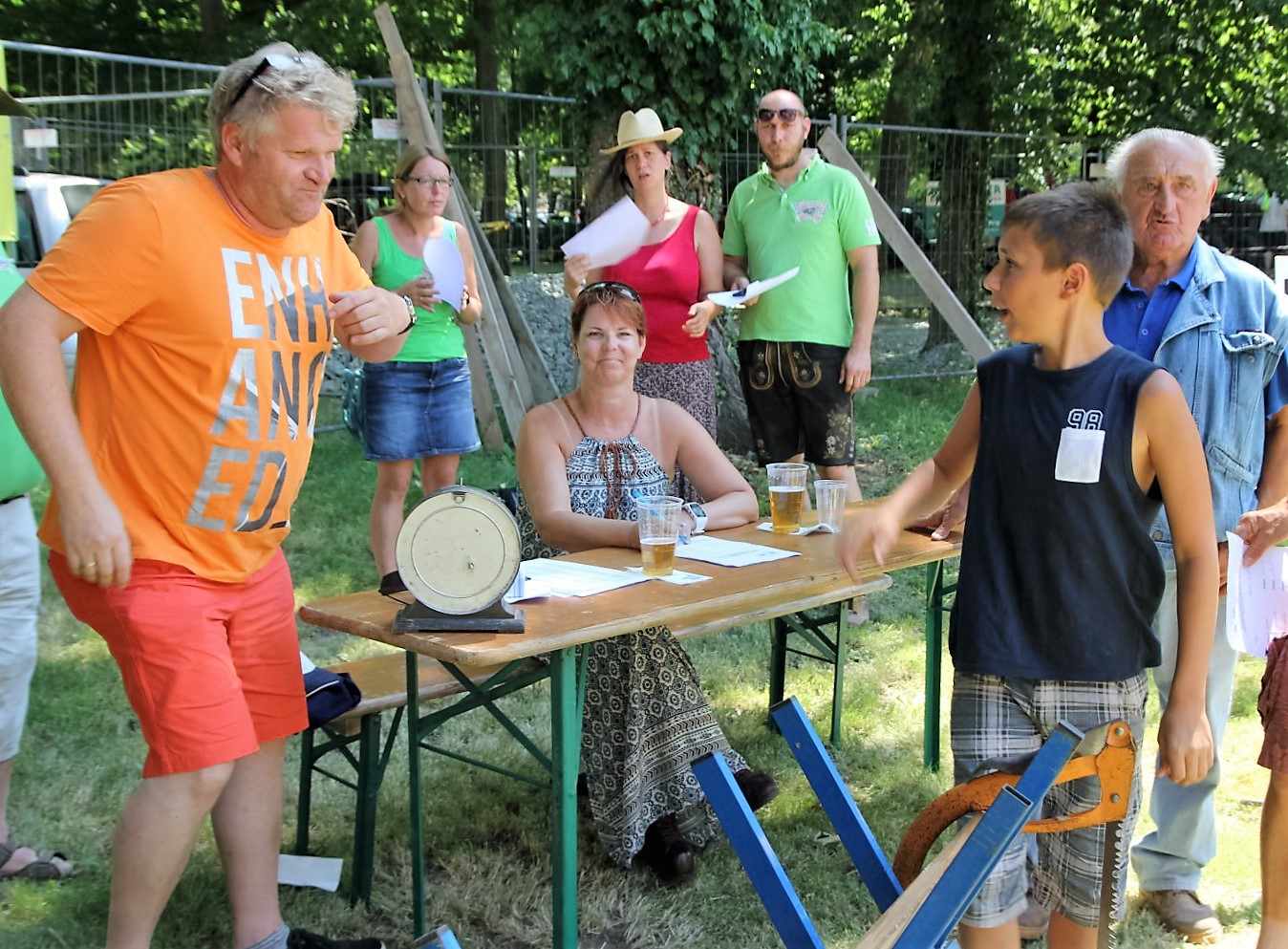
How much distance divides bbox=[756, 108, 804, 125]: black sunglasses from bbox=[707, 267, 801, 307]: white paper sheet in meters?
0.64

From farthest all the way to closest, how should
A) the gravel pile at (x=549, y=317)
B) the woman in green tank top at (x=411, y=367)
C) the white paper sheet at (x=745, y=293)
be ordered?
the gravel pile at (x=549, y=317)
the woman in green tank top at (x=411, y=367)
the white paper sheet at (x=745, y=293)

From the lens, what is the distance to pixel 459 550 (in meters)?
2.66

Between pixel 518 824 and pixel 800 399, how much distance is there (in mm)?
2429

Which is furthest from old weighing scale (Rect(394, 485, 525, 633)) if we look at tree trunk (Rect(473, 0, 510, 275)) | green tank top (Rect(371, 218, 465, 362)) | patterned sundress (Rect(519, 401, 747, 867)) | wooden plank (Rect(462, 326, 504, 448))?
tree trunk (Rect(473, 0, 510, 275))

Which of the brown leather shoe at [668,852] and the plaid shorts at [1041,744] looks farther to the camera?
the brown leather shoe at [668,852]

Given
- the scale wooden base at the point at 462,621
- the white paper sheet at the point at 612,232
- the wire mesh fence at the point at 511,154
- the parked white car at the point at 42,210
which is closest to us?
the scale wooden base at the point at 462,621

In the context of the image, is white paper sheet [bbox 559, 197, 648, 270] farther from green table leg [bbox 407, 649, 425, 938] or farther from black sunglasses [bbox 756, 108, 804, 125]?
green table leg [bbox 407, 649, 425, 938]

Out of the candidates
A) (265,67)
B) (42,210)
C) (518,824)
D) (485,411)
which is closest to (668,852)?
(518,824)

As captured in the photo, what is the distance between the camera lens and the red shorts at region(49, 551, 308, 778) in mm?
2426

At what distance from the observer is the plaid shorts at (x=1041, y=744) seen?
7.77 feet

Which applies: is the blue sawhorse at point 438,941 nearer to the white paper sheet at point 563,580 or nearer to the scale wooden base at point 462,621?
the scale wooden base at point 462,621

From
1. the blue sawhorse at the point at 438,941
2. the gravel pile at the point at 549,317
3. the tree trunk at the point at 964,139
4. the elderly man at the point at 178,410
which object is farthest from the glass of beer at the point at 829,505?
the tree trunk at the point at 964,139

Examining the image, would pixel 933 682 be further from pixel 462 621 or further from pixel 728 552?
pixel 462 621

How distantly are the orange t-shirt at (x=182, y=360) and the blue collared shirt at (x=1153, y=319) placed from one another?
1974mm
